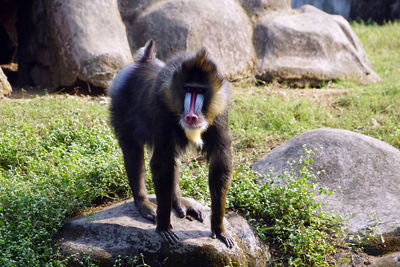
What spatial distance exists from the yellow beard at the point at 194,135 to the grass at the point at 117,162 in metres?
1.14

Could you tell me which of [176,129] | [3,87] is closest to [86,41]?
[3,87]

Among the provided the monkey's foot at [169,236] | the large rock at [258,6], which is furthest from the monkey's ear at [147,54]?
the large rock at [258,6]

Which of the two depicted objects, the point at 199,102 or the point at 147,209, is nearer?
the point at 199,102

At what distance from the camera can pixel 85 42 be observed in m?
7.01

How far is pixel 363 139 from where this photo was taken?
5219 mm

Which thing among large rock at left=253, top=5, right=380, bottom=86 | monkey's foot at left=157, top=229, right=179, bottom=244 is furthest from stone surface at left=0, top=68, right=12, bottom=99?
monkey's foot at left=157, top=229, right=179, bottom=244

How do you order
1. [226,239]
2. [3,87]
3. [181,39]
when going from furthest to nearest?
[181,39] < [3,87] < [226,239]

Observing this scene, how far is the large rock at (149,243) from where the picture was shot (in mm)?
3771

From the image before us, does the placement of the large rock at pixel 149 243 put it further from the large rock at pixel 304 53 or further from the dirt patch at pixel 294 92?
the large rock at pixel 304 53

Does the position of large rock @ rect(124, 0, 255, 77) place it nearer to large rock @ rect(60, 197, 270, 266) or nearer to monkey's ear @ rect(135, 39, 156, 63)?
monkey's ear @ rect(135, 39, 156, 63)

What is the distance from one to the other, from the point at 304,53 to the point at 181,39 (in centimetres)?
215

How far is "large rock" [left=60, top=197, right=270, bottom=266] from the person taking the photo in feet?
12.4

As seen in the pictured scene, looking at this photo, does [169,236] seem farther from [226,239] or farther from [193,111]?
[193,111]

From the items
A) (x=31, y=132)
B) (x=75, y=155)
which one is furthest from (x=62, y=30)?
(x=75, y=155)
